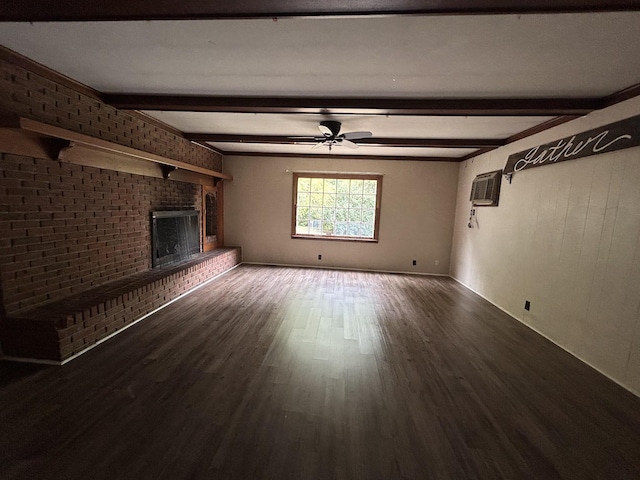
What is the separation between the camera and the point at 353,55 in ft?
6.23

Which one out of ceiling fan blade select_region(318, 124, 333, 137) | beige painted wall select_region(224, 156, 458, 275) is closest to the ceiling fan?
ceiling fan blade select_region(318, 124, 333, 137)

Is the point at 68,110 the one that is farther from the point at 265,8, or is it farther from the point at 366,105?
the point at 366,105

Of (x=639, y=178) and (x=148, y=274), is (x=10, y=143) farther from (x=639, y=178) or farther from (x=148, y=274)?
(x=639, y=178)

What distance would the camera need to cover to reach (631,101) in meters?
2.20

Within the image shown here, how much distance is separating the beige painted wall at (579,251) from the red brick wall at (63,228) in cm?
482

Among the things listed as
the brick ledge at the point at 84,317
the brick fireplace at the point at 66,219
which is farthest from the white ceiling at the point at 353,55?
the brick ledge at the point at 84,317

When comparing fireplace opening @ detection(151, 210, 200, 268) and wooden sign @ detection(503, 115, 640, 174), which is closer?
wooden sign @ detection(503, 115, 640, 174)

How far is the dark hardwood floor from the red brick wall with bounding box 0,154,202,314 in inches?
26.8

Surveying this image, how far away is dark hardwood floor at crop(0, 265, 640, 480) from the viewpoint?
1.43 meters

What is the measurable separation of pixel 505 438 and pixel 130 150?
406 centimetres

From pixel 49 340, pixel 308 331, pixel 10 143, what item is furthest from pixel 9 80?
pixel 308 331

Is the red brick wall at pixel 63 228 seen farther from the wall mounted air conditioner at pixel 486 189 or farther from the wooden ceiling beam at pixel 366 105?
the wall mounted air conditioner at pixel 486 189

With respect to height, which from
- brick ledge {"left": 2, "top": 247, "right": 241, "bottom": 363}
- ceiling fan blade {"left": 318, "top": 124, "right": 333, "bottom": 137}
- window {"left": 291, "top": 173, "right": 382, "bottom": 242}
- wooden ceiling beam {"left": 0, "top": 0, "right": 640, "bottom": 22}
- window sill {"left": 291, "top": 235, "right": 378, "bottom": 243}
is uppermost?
ceiling fan blade {"left": 318, "top": 124, "right": 333, "bottom": 137}

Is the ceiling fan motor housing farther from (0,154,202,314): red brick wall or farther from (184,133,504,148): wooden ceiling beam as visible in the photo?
(0,154,202,314): red brick wall
